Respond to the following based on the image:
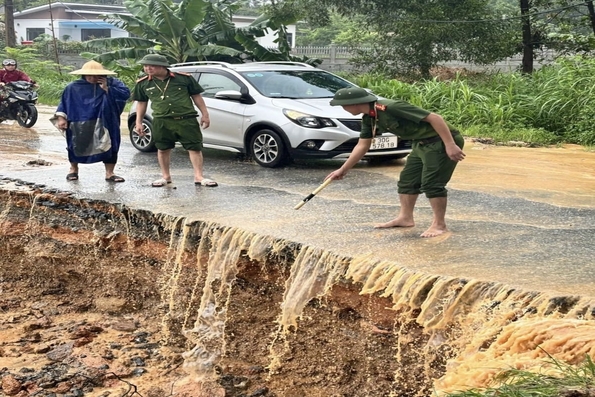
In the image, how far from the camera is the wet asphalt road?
5.47 m

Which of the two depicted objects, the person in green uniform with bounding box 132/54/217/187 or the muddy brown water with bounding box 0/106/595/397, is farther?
the person in green uniform with bounding box 132/54/217/187

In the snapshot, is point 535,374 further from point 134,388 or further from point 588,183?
point 588,183

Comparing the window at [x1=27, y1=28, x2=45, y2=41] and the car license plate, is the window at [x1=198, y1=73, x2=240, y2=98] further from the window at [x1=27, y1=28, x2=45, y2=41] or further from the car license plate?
the window at [x1=27, y1=28, x2=45, y2=41]

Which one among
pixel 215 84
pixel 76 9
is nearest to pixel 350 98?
pixel 215 84

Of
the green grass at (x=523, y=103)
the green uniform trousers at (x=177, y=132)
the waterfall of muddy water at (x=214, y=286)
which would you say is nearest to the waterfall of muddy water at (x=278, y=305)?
the waterfall of muddy water at (x=214, y=286)

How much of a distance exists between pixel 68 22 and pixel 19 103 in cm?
2946

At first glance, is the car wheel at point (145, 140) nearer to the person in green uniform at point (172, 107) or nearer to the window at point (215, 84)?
the window at point (215, 84)

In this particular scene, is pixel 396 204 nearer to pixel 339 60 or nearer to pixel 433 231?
pixel 433 231

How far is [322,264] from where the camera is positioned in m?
5.79

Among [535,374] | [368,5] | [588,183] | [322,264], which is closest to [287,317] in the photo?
[322,264]

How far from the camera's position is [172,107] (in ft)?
27.4

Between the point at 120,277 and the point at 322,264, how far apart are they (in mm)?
2889

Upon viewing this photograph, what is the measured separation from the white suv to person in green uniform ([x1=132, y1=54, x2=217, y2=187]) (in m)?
1.57

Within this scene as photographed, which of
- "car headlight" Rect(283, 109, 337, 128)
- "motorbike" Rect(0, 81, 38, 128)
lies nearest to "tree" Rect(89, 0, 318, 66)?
"motorbike" Rect(0, 81, 38, 128)
